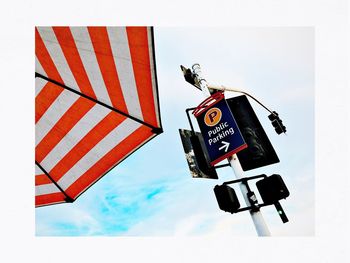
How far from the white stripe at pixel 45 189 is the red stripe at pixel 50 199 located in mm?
33

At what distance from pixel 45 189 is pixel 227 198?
204 centimetres

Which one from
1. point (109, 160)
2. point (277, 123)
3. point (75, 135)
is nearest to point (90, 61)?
point (75, 135)

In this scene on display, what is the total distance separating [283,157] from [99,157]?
1.89m

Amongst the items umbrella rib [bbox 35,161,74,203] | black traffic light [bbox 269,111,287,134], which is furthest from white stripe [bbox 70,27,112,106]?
black traffic light [bbox 269,111,287,134]

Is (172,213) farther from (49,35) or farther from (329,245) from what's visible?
Result: (49,35)

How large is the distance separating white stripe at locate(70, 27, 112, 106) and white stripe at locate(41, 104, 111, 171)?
133 millimetres

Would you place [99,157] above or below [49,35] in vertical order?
below

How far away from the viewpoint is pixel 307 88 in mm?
3104

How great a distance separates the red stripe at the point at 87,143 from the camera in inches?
110

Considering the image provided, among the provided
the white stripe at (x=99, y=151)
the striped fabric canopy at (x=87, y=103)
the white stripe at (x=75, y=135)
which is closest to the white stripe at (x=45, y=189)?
the striped fabric canopy at (x=87, y=103)

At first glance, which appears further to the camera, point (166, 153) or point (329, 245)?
point (166, 153)

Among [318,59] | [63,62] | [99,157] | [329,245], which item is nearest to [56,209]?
[99,157]

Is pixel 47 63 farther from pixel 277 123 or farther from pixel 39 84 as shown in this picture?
pixel 277 123

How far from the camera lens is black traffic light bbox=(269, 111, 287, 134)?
3016 millimetres
